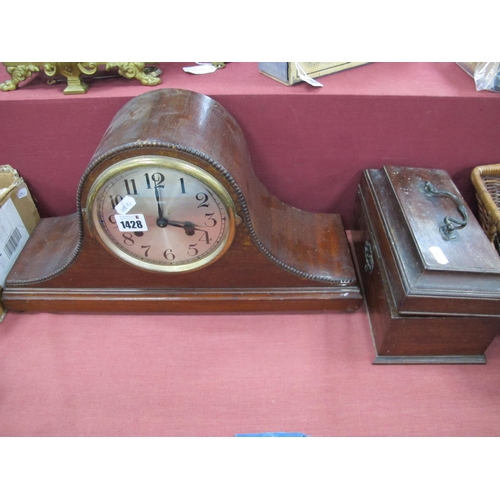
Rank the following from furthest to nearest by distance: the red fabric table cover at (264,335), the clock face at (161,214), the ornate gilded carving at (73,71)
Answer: the ornate gilded carving at (73,71) < the red fabric table cover at (264,335) < the clock face at (161,214)

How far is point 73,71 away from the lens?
4.36 feet

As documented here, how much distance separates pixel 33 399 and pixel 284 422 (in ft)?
2.33

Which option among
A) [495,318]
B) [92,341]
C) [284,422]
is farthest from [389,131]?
[92,341]

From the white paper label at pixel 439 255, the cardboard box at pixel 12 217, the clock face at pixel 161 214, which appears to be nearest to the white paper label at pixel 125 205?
the clock face at pixel 161 214

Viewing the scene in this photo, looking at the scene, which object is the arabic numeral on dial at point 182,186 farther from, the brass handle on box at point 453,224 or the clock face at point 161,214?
the brass handle on box at point 453,224

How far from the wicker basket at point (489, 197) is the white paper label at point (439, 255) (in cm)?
31

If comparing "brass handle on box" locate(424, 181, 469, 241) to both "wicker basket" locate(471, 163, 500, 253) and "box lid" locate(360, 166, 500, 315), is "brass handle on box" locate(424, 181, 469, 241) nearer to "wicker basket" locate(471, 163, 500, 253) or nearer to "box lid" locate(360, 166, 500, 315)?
"box lid" locate(360, 166, 500, 315)

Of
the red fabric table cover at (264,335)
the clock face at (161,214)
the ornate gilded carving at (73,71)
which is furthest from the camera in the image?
the ornate gilded carving at (73,71)

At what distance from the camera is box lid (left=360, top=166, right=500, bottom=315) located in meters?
1.11

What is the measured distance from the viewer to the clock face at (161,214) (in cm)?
109

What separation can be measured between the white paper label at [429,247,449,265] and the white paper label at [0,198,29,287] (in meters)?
1.28

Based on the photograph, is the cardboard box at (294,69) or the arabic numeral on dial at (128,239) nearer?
the arabic numeral on dial at (128,239)

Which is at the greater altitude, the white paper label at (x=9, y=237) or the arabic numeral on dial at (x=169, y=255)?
the arabic numeral on dial at (x=169, y=255)

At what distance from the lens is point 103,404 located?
1.22m
